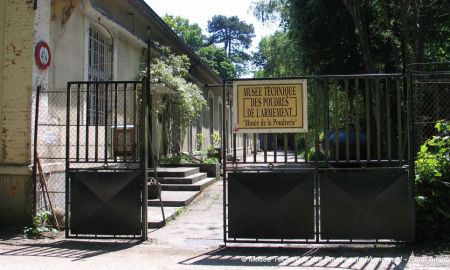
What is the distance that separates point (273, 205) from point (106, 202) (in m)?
2.63

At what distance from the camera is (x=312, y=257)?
675 cm

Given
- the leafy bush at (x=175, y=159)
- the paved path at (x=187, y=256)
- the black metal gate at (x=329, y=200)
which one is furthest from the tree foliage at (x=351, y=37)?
the paved path at (x=187, y=256)

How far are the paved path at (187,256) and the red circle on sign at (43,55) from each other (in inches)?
118

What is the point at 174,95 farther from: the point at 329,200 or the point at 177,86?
the point at 329,200

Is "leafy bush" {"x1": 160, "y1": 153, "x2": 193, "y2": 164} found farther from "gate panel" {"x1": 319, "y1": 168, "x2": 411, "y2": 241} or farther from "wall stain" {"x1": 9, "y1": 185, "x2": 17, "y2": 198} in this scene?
"gate panel" {"x1": 319, "y1": 168, "x2": 411, "y2": 241}

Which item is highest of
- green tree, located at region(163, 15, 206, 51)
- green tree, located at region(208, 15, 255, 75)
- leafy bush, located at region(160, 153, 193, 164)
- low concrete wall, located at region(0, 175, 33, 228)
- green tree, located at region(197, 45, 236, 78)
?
green tree, located at region(208, 15, 255, 75)

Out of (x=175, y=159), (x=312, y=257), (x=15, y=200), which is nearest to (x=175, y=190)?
(x=175, y=159)

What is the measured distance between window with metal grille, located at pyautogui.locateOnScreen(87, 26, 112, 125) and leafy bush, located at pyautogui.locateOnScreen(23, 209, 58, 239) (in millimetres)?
3421

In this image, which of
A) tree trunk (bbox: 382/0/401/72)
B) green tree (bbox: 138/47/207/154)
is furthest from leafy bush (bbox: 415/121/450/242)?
tree trunk (bbox: 382/0/401/72)

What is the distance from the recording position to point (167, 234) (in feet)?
27.5

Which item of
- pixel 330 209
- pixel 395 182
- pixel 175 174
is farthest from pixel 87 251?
pixel 175 174

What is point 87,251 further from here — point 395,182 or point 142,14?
point 142,14

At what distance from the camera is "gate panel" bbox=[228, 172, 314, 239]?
7.20m

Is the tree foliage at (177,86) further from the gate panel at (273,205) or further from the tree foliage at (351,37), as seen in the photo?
the gate panel at (273,205)
